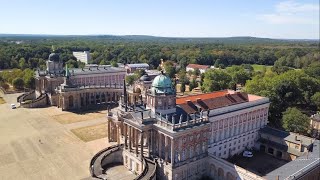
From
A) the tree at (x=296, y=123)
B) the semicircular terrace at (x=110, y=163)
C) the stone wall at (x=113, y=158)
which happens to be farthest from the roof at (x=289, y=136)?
the stone wall at (x=113, y=158)

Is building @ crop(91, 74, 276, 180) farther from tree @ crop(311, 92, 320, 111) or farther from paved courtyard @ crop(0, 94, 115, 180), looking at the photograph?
tree @ crop(311, 92, 320, 111)

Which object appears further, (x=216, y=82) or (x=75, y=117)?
(x=216, y=82)

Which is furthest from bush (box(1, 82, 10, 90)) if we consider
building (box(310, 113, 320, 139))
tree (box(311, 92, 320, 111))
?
tree (box(311, 92, 320, 111))

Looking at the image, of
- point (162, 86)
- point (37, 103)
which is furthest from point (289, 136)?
point (37, 103)

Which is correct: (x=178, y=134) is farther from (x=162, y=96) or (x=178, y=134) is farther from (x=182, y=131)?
(x=162, y=96)

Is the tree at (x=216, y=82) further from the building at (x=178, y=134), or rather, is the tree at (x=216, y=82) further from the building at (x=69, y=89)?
the building at (x=178, y=134)
